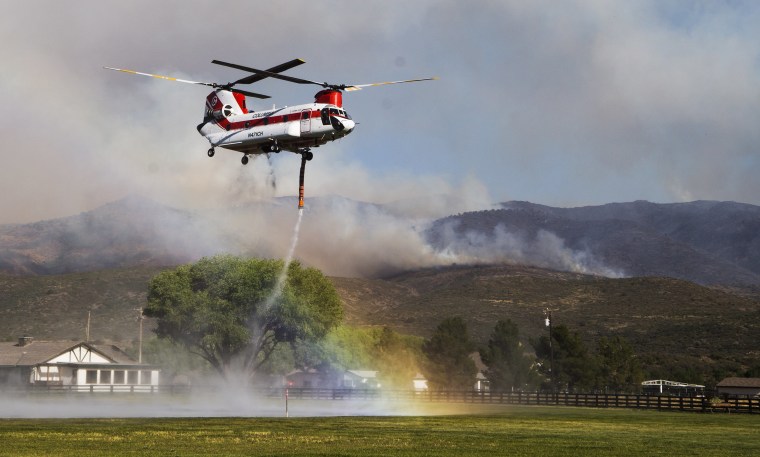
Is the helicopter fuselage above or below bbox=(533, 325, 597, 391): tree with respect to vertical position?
above

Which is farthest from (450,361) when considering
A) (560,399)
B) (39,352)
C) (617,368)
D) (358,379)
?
(39,352)

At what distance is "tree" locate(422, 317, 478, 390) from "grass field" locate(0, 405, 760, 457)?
68.0m

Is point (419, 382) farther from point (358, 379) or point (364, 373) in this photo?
point (358, 379)

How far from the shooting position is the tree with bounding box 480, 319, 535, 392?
131 meters

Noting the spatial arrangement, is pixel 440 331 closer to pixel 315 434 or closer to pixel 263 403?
pixel 263 403

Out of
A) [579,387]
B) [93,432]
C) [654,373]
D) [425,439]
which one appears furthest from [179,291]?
[654,373]

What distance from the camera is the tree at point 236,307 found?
111250 mm

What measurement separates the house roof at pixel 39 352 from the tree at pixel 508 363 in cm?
4663

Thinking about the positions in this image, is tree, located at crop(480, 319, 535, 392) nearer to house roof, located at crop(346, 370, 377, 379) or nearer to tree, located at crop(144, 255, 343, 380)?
house roof, located at crop(346, 370, 377, 379)

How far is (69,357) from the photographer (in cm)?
12238

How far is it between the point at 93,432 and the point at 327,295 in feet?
226

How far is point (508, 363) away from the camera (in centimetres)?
13188

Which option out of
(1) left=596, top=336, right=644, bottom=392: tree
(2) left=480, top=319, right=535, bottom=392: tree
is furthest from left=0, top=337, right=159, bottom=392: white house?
(1) left=596, top=336, right=644, bottom=392: tree

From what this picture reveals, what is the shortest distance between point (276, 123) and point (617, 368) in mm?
84362
